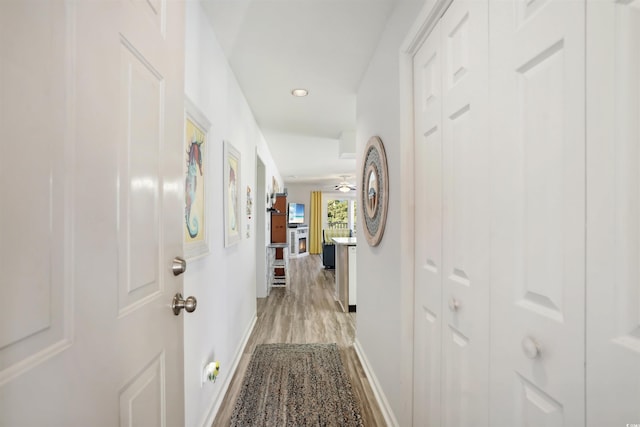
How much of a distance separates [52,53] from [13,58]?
7cm

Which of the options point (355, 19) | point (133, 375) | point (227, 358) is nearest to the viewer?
point (133, 375)

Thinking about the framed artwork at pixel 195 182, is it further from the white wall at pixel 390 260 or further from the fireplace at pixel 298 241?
the fireplace at pixel 298 241

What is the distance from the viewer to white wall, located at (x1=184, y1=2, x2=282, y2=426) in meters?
1.58

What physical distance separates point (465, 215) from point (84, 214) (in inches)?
40.8

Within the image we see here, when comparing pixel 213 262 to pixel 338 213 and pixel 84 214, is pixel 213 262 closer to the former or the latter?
pixel 84 214

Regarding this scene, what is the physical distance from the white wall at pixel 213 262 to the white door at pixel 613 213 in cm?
146

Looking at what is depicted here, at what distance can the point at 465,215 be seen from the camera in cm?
106

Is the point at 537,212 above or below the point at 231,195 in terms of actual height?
below

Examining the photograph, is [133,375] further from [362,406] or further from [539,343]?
[362,406]

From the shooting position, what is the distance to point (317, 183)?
10641 mm

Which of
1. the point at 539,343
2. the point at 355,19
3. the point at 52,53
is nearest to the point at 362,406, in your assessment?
the point at 539,343

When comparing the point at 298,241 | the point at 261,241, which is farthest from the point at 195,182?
the point at 298,241

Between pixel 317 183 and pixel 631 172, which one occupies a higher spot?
pixel 317 183

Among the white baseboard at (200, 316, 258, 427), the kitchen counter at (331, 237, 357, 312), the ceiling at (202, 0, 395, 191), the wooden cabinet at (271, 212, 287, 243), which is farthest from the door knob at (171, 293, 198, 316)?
the wooden cabinet at (271, 212, 287, 243)
